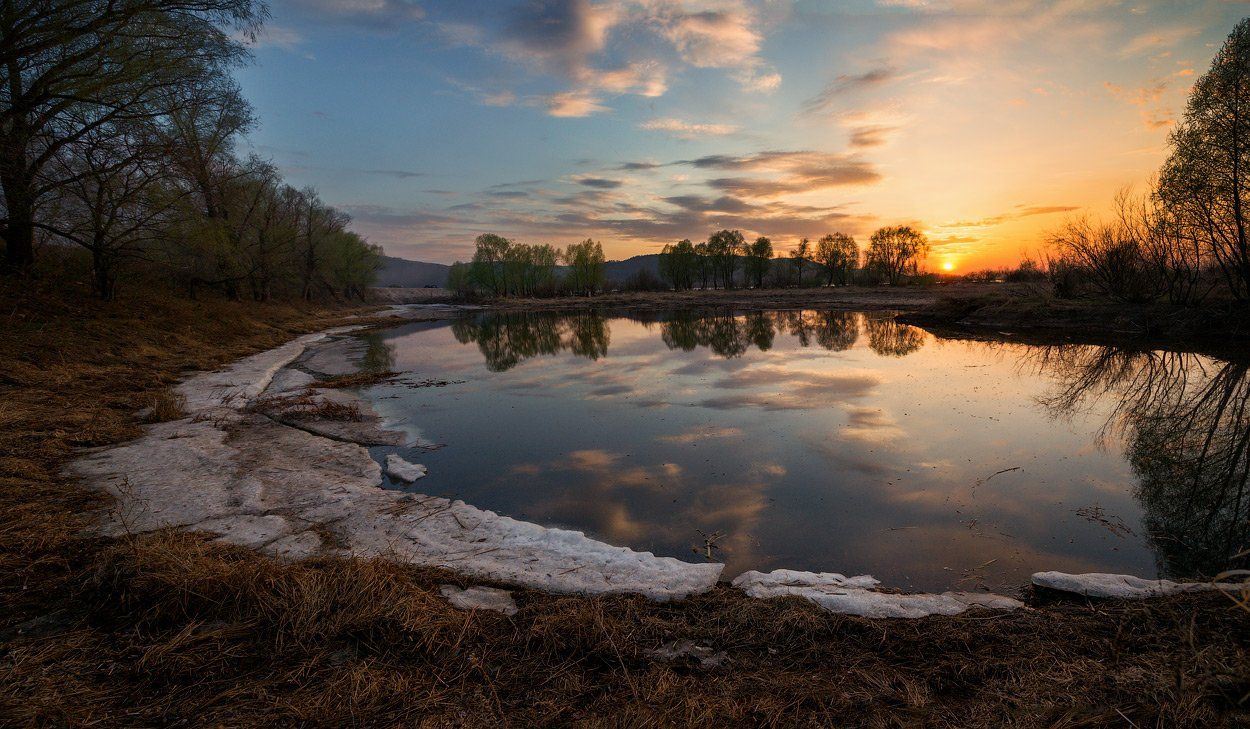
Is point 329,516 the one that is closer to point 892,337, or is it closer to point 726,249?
point 892,337

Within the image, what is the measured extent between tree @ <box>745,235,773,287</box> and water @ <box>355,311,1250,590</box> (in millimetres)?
95378

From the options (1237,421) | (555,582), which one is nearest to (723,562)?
(555,582)

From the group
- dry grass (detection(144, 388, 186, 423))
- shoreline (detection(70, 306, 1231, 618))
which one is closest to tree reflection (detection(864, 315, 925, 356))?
shoreline (detection(70, 306, 1231, 618))

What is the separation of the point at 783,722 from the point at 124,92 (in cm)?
1882

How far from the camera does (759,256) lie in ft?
360

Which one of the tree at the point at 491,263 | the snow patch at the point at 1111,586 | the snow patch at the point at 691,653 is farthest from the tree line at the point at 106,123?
the tree at the point at 491,263

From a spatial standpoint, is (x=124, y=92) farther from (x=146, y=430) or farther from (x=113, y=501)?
(x=113, y=501)

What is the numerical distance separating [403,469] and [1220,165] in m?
31.3

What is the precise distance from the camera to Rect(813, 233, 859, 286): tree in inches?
4158

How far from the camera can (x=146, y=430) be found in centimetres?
904

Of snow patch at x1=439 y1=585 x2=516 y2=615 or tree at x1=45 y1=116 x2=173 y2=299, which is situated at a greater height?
tree at x1=45 y1=116 x2=173 y2=299

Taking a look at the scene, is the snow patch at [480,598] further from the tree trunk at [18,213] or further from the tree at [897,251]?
the tree at [897,251]

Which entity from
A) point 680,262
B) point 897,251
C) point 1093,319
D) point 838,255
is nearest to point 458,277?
point 680,262

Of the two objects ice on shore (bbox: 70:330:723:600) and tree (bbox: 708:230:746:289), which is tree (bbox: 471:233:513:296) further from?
ice on shore (bbox: 70:330:723:600)
